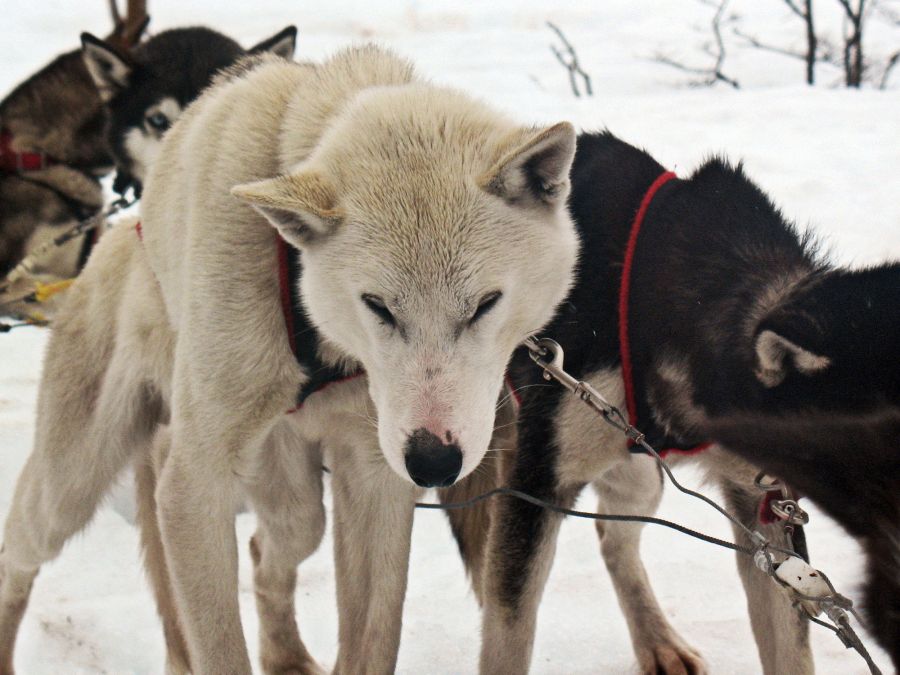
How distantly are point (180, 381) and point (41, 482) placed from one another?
2.53 ft

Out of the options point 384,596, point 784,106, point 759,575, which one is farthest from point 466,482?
point 784,106

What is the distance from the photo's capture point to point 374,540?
265 centimetres

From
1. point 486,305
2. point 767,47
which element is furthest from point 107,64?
point 767,47

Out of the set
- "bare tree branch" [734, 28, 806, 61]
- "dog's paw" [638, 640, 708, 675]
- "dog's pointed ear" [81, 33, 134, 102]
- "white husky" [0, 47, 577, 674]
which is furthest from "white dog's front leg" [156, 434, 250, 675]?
"bare tree branch" [734, 28, 806, 61]

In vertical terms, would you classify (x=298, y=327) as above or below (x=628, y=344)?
above

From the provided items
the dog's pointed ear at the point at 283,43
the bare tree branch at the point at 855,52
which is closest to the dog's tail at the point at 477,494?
the dog's pointed ear at the point at 283,43

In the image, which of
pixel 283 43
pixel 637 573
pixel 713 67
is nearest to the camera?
pixel 637 573

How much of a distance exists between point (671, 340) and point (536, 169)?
58 centimetres

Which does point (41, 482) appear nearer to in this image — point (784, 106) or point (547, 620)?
point (547, 620)

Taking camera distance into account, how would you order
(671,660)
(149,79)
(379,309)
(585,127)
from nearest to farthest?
(379,309) → (671,660) → (149,79) → (585,127)

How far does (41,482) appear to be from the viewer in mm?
2859

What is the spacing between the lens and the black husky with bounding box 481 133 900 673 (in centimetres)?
208

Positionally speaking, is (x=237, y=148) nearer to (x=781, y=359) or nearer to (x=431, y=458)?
(x=431, y=458)

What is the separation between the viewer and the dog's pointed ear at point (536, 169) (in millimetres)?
1949
